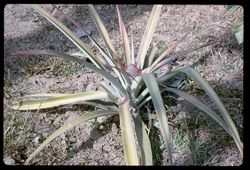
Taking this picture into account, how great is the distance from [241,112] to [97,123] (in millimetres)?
593

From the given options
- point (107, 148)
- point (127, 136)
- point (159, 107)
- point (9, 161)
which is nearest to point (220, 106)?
point (159, 107)

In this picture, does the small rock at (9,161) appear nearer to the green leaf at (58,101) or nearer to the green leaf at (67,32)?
the green leaf at (58,101)

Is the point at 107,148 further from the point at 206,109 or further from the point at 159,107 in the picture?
the point at 206,109

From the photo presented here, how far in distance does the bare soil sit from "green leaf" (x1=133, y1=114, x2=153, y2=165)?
0.12 m

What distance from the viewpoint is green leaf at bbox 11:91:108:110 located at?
164 cm

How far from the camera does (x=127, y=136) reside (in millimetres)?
1332

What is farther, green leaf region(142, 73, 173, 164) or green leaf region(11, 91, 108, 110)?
green leaf region(11, 91, 108, 110)

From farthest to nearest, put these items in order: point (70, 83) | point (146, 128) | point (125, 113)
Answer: point (70, 83) < point (146, 128) < point (125, 113)

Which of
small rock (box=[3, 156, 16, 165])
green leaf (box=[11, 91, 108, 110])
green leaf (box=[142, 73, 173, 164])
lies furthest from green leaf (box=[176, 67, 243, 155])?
small rock (box=[3, 156, 16, 165])

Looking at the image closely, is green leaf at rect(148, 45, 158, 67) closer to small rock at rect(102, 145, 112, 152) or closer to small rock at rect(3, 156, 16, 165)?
small rock at rect(102, 145, 112, 152)

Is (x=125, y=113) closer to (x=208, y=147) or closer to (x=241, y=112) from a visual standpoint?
(x=208, y=147)

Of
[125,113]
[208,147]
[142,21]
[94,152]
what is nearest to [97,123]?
[94,152]

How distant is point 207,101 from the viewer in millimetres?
1738

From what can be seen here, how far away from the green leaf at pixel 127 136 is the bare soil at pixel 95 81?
9.3 inches
